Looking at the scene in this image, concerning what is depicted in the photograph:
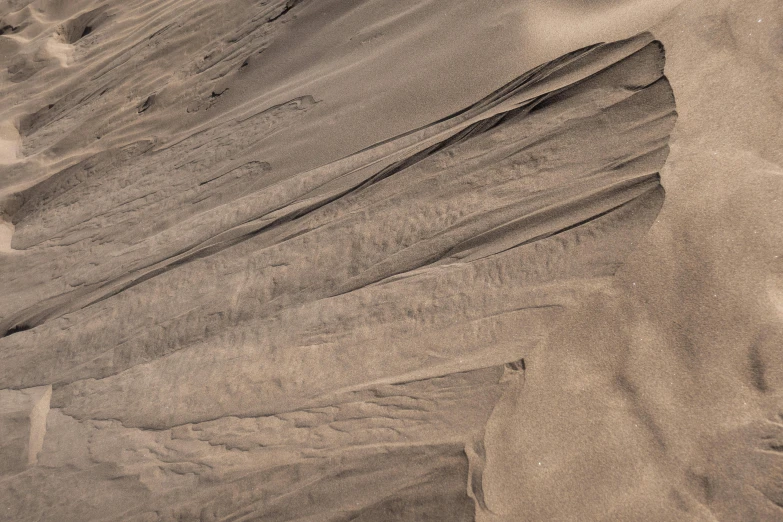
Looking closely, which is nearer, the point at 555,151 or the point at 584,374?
the point at 584,374

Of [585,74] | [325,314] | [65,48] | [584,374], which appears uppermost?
[65,48]

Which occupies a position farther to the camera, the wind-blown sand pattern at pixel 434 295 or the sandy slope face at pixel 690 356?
the wind-blown sand pattern at pixel 434 295

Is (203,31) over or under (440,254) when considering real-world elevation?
over

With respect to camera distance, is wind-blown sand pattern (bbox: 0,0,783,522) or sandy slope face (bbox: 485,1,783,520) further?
wind-blown sand pattern (bbox: 0,0,783,522)

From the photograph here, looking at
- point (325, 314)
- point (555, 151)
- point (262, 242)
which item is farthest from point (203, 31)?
point (555, 151)

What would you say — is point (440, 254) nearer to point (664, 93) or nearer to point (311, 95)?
point (664, 93)

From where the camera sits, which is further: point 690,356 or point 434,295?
point 434,295

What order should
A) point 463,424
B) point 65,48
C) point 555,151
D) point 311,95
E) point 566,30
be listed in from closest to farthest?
point 463,424, point 555,151, point 566,30, point 311,95, point 65,48

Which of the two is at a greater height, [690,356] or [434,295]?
[434,295]
